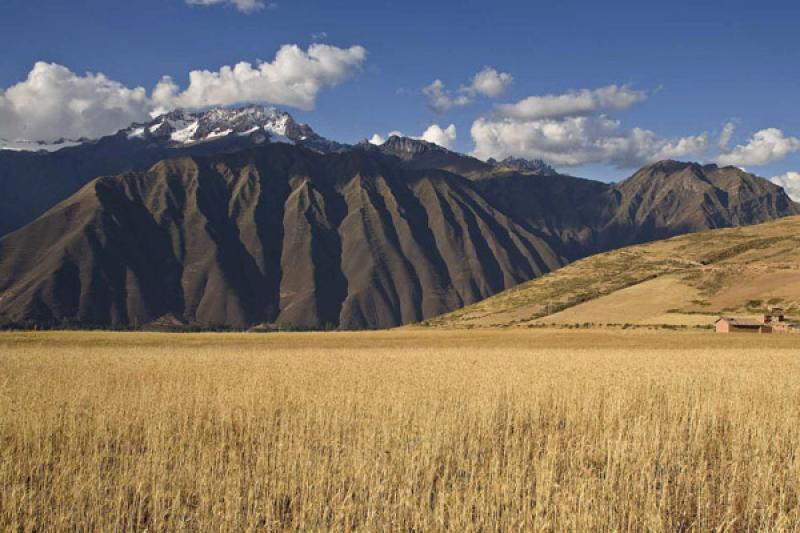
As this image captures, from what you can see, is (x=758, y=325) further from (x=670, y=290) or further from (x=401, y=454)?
(x=401, y=454)

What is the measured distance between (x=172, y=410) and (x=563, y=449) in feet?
34.9

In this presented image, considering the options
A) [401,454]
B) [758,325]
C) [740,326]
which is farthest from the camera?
[758,325]

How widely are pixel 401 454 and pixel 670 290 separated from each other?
144 metres

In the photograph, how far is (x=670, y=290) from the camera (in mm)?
144250

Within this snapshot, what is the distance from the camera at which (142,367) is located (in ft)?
107

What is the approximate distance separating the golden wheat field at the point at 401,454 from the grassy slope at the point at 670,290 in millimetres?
98659

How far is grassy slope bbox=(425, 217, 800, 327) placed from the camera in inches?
4911

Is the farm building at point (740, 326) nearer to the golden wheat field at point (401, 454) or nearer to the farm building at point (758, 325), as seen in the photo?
the farm building at point (758, 325)

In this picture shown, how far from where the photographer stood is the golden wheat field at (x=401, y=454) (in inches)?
393

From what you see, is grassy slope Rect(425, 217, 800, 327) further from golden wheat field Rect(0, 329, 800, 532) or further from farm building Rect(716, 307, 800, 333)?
golden wheat field Rect(0, 329, 800, 532)

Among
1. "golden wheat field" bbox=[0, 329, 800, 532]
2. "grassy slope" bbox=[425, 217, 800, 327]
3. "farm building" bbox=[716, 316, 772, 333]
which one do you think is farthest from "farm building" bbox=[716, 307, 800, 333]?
"golden wheat field" bbox=[0, 329, 800, 532]

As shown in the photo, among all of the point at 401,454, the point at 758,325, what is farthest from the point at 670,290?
the point at 401,454

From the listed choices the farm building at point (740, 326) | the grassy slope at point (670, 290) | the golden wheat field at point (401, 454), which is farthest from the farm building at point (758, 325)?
the golden wheat field at point (401, 454)

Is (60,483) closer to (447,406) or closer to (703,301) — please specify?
(447,406)
